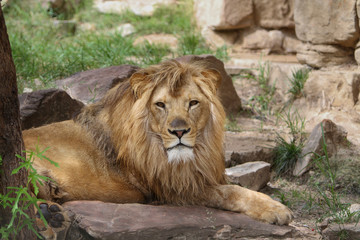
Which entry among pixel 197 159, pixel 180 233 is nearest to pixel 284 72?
pixel 197 159

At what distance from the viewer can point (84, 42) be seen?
937 centimetres

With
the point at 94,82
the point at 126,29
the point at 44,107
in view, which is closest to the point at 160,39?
the point at 126,29

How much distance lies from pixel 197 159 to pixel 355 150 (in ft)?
10.0

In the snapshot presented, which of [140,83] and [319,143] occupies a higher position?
[140,83]

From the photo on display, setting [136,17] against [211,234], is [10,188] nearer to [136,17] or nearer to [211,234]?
[211,234]

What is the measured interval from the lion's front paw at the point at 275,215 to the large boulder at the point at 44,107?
2.51 meters

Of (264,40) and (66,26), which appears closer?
(264,40)

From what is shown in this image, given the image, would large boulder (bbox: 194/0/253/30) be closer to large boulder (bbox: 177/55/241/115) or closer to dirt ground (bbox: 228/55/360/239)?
large boulder (bbox: 177/55/241/115)

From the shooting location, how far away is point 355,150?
639 cm

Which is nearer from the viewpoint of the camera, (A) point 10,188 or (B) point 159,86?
(A) point 10,188

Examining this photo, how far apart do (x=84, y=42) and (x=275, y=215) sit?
6368 mm

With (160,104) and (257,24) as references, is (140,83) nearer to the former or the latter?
(160,104)

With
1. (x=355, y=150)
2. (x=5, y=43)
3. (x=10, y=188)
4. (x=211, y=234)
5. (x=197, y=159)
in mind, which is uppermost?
(x=5, y=43)

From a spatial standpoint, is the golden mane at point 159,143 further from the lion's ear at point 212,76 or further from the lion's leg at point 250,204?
the lion's leg at point 250,204
